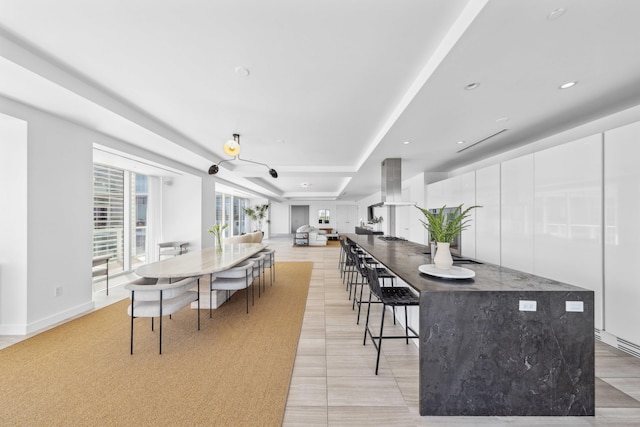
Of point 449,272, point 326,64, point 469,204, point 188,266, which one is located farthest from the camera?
point 469,204

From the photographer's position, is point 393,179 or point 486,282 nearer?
point 486,282

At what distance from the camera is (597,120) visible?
2754 mm

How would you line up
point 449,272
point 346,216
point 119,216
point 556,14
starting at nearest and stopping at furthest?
point 556,14 → point 449,272 → point 119,216 → point 346,216

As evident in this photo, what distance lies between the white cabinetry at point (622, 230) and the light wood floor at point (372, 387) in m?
0.42

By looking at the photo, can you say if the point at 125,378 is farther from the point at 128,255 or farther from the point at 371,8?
the point at 128,255

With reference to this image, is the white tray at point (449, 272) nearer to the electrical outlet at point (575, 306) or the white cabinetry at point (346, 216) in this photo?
the electrical outlet at point (575, 306)

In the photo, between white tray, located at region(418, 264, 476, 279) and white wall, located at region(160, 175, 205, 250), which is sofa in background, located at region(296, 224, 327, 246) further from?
white tray, located at region(418, 264, 476, 279)

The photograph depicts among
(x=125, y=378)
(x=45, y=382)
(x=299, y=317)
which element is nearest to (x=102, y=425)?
(x=125, y=378)

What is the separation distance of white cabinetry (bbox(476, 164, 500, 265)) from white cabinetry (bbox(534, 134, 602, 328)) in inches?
24.5

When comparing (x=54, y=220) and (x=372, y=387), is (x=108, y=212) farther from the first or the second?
(x=372, y=387)

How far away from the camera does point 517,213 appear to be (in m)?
3.08

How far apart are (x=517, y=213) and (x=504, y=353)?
2280 millimetres

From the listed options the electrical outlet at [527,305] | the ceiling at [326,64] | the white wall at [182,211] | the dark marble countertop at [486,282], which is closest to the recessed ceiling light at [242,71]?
the ceiling at [326,64]

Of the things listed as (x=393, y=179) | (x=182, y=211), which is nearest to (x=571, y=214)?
(x=393, y=179)
